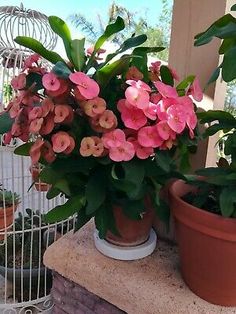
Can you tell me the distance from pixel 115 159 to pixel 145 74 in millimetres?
202

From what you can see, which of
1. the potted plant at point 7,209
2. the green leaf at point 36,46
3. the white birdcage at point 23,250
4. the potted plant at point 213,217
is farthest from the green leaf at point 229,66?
the potted plant at point 7,209

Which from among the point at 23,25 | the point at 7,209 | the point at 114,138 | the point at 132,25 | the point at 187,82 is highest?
the point at 132,25

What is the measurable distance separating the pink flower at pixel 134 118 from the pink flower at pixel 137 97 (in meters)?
→ 0.02

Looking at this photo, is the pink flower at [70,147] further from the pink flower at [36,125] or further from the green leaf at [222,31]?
the green leaf at [222,31]

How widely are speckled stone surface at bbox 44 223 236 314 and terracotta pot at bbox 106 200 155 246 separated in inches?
Answer: 1.8

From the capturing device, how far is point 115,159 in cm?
66

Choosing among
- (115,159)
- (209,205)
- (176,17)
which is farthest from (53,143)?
(176,17)

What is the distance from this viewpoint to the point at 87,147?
→ 26.6 inches

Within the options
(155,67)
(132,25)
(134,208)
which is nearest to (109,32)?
(155,67)

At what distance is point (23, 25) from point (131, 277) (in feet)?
5.11

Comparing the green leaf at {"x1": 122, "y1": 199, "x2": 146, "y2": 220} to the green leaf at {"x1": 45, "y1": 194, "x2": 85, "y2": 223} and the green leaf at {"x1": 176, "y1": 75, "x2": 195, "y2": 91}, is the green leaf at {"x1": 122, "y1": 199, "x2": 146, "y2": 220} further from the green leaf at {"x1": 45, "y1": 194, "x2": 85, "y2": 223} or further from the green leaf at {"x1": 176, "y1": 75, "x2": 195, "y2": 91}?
the green leaf at {"x1": 176, "y1": 75, "x2": 195, "y2": 91}

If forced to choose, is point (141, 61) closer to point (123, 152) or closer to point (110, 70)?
point (110, 70)

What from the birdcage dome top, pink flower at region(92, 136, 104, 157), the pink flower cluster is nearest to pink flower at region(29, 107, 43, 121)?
the pink flower cluster

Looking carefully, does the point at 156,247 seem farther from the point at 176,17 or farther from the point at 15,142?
the point at 15,142
